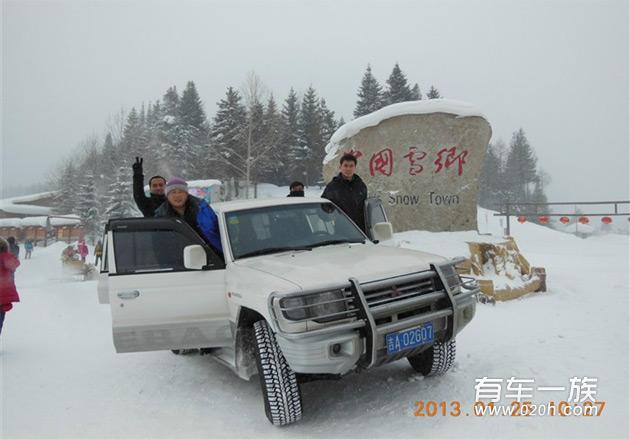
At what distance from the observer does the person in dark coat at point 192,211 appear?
4.36 meters

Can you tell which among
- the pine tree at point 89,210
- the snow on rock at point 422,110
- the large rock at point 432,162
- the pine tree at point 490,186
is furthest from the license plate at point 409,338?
the pine tree at point 490,186

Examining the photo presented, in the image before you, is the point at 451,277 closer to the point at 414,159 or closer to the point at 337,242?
the point at 337,242

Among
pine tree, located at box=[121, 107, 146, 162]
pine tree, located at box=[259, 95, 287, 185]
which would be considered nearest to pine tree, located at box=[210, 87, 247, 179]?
pine tree, located at box=[259, 95, 287, 185]

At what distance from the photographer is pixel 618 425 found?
10.7ft

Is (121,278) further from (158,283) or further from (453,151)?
(453,151)

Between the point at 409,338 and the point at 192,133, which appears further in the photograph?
the point at 192,133

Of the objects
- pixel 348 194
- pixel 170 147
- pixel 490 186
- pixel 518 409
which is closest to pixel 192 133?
pixel 170 147

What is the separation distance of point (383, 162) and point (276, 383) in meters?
6.68

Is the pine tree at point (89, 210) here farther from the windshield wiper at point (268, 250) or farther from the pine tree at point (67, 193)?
the windshield wiper at point (268, 250)

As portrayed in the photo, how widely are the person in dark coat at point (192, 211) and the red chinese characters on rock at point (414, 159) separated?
18.3 ft

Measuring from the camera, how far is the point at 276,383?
3342 millimetres

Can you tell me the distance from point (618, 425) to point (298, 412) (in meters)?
2.36

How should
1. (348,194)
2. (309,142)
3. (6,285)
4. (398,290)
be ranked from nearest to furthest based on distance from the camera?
1. (398,290)
2. (348,194)
3. (6,285)
4. (309,142)

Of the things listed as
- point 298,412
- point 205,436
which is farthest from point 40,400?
point 298,412
